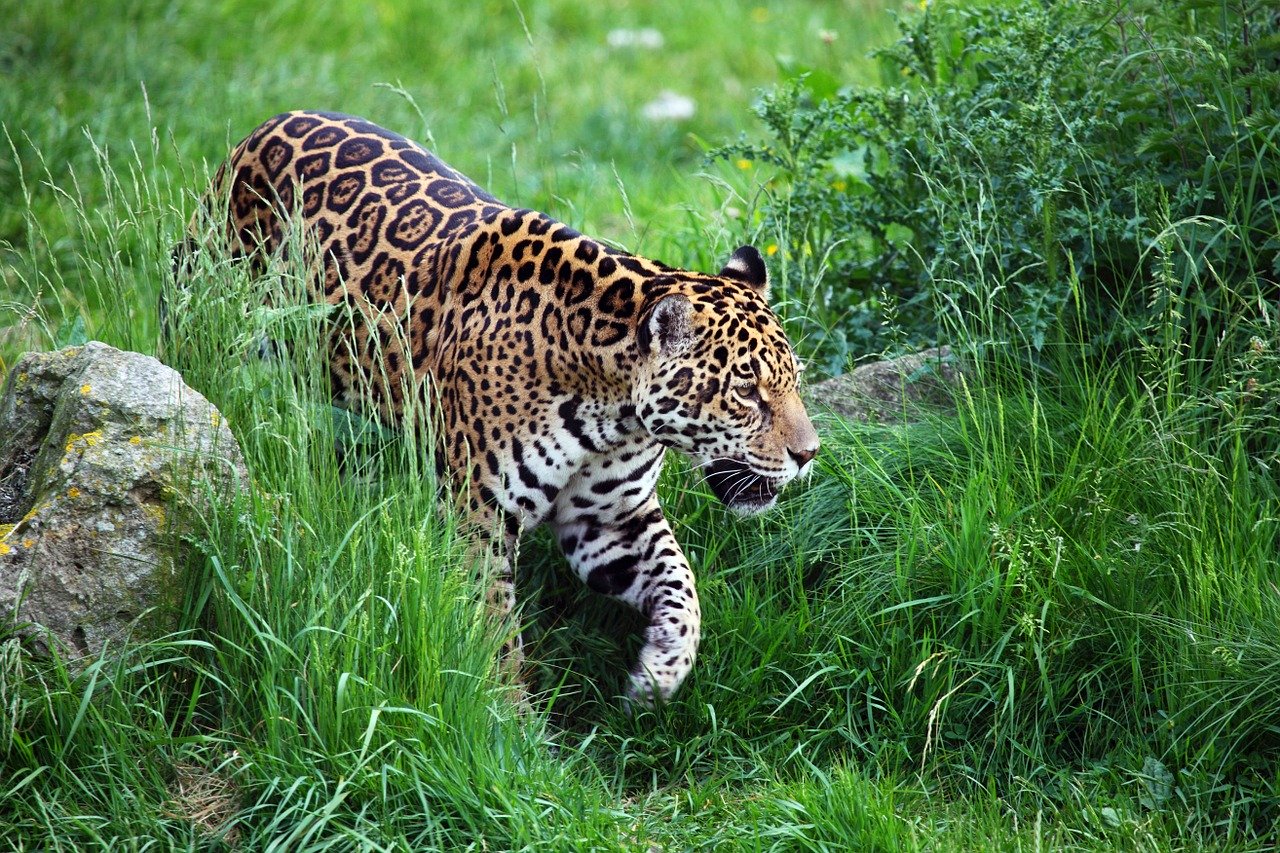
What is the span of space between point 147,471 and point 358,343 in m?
1.34

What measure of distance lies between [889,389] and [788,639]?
130cm

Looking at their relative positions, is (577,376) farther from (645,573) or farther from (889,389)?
(889,389)

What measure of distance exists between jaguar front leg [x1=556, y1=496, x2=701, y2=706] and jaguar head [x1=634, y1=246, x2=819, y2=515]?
0.50m

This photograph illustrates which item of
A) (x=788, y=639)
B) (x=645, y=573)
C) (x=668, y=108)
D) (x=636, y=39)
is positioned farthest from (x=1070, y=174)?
(x=636, y=39)

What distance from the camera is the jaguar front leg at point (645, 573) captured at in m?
4.89

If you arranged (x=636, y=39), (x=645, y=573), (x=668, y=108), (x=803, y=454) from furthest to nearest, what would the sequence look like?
(x=636, y=39)
(x=668, y=108)
(x=645, y=573)
(x=803, y=454)

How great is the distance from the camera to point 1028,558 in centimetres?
482

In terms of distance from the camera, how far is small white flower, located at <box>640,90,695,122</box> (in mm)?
10664

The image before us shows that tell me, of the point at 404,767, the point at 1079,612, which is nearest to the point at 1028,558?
the point at 1079,612

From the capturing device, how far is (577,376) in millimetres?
4773

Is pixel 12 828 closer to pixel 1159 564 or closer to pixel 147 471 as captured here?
pixel 147 471

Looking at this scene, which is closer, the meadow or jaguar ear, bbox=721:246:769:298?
the meadow

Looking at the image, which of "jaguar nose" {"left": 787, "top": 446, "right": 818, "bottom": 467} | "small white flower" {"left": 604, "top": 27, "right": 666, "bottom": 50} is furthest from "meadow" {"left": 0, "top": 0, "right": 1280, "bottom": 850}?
A: "small white flower" {"left": 604, "top": 27, "right": 666, "bottom": 50}

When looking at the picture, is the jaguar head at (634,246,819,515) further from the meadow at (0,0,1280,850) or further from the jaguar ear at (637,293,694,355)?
→ the meadow at (0,0,1280,850)
